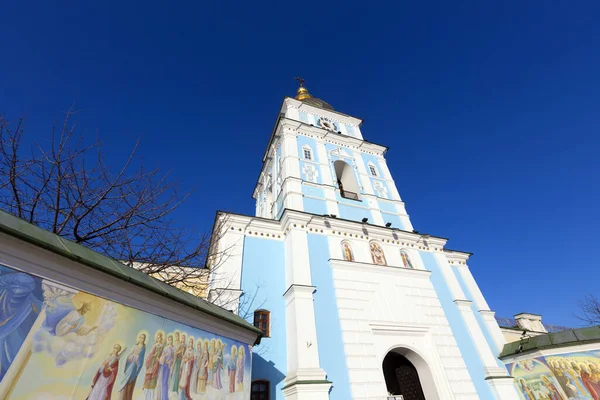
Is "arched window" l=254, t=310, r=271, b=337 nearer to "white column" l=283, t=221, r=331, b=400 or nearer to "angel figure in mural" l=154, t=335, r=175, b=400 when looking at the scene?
"white column" l=283, t=221, r=331, b=400

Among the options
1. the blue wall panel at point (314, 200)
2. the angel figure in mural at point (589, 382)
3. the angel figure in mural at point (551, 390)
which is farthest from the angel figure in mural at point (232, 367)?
the angel figure in mural at point (589, 382)

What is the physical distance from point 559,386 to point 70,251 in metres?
15.2

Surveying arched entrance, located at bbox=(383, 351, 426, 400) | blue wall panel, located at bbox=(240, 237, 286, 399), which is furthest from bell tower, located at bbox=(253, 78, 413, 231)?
arched entrance, located at bbox=(383, 351, 426, 400)

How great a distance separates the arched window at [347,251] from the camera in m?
12.2

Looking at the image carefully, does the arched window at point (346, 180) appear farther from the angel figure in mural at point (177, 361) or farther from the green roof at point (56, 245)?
the green roof at point (56, 245)

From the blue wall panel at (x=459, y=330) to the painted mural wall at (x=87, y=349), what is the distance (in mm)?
10502

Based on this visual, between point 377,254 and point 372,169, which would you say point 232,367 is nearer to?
point 377,254

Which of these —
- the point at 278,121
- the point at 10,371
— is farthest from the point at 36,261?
the point at 278,121

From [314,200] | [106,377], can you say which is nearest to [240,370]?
[106,377]

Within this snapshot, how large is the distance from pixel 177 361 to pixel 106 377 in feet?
3.56

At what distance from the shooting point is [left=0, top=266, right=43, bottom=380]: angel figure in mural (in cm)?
238

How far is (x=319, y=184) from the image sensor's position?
49.3 feet

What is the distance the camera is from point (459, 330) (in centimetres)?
1170

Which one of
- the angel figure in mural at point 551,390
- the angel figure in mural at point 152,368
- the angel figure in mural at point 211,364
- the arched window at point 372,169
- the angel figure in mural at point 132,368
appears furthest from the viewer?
the arched window at point 372,169
